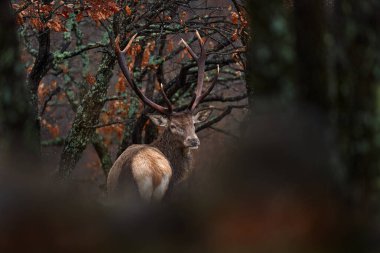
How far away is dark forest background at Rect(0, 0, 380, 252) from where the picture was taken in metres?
4.34

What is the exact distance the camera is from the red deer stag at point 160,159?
34.0 feet

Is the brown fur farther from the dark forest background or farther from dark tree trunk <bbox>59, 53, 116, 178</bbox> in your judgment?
the dark forest background

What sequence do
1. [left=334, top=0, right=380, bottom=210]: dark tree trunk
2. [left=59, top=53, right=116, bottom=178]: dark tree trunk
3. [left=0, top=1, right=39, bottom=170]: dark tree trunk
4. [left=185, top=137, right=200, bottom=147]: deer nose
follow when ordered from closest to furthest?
[left=334, top=0, right=380, bottom=210]: dark tree trunk → [left=0, top=1, right=39, bottom=170]: dark tree trunk → [left=185, top=137, right=200, bottom=147]: deer nose → [left=59, top=53, right=116, bottom=178]: dark tree trunk

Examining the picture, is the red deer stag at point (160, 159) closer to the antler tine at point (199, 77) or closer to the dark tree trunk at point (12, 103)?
the antler tine at point (199, 77)

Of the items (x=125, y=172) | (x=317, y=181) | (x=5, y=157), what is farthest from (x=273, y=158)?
(x=125, y=172)

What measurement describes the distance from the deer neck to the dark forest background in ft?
23.6

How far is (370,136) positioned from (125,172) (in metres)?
5.73

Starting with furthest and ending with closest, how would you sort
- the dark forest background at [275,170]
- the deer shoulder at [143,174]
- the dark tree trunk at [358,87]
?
the deer shoulder at [143,174], the dark tree trunk at [358,87], the dark forest background at [275,170]

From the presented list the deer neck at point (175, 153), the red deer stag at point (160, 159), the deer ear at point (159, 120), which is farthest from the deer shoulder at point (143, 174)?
the deer ear at point (159, 120)

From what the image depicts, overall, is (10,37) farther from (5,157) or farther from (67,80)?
(67,80)

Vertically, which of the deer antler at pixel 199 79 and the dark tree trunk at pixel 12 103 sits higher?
the dark tree trunk at pixel 12 103

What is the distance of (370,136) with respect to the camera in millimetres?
5023

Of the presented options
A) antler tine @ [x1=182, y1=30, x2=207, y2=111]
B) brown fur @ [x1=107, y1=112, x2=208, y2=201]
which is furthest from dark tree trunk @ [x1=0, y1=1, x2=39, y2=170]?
antler tine @ [x1=182, y1=30, x2=207, y2=111]

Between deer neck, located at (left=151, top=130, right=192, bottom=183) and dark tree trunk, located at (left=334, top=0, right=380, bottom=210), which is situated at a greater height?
dark tree trunk, located at (left=334, top=0, right=380, bottom=210)
